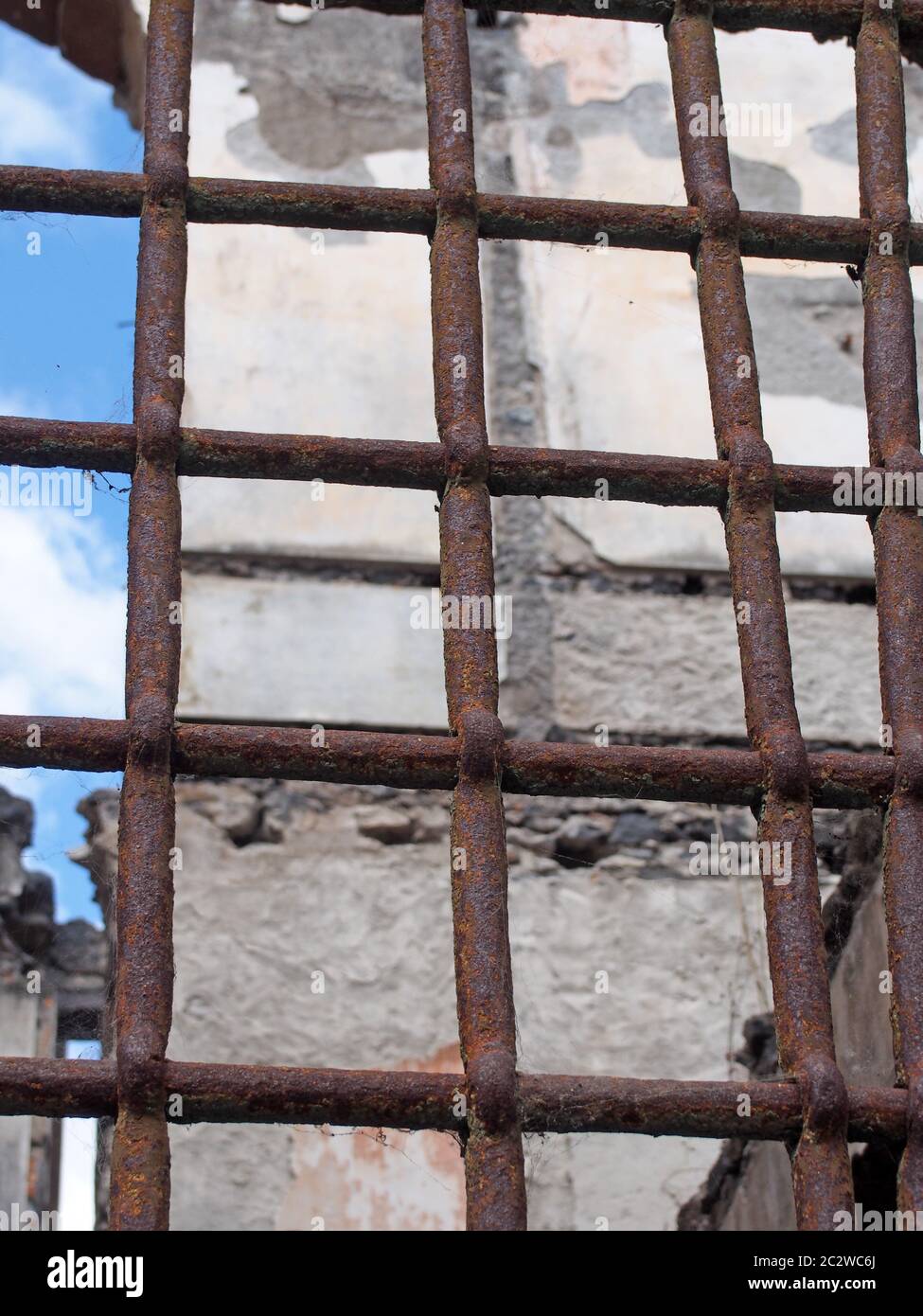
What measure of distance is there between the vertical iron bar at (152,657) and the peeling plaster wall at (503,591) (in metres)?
2.08

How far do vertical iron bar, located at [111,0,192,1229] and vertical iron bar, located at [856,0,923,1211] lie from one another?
535 mm

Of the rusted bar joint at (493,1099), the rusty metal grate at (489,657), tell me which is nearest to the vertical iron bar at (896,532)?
the rusty metal grate at (489,657)

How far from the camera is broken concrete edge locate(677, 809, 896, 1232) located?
1888mm

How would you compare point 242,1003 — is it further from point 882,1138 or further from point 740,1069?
point 882,1138

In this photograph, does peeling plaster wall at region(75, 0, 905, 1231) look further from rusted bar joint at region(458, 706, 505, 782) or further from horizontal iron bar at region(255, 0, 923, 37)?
rusted bar joint at region(458, 706, 505, 782)

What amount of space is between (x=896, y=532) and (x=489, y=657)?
1.25ft

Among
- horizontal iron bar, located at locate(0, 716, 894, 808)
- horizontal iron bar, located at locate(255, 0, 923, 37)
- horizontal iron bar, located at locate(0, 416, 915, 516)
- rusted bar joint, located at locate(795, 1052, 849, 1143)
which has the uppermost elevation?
horizontal iron bar, located at locate(255, 0, 923, 37)

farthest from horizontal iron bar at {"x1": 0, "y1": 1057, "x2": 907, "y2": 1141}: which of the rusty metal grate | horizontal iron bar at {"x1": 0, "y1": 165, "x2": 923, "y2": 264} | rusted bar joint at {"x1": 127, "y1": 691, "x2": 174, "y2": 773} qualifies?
horizontal iron bar at {"x1": 0, "y1": 165, "x2": 923, "y2": 264}

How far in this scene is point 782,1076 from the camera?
4.52ft

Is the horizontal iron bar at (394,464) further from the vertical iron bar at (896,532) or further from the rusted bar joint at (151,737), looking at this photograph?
the rusted bar joint at (151,737)

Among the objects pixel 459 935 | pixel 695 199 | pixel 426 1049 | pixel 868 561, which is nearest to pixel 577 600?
pixel 868 561

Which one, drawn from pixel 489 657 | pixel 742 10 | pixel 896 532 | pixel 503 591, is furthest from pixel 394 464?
pixel 503 591

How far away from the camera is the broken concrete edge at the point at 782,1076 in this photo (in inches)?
74.3
